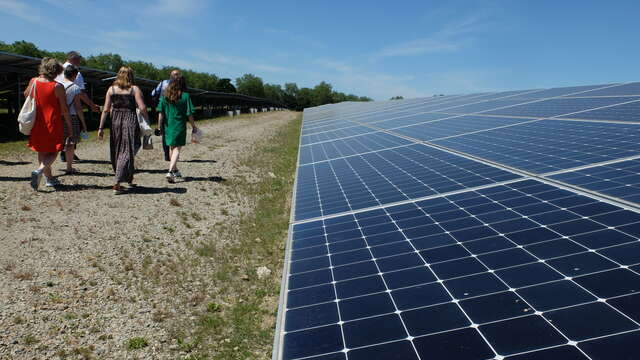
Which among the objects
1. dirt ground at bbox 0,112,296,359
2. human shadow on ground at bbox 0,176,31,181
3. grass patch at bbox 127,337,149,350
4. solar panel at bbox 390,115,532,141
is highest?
solar panel at bbox 390,115,532,141

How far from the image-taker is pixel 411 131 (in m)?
12.1

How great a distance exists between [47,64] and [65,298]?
17.8 feet

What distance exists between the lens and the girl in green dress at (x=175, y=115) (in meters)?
9.61

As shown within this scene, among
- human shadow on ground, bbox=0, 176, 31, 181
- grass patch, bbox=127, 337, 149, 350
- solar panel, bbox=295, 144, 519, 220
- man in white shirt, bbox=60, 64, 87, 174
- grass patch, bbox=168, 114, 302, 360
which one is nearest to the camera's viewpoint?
grass patch, bbox=127, 337, 149, 350

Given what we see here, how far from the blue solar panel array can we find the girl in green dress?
405cm

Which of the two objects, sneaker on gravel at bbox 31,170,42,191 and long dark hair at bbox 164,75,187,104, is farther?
long dark hair at bbox 164,75,187,104

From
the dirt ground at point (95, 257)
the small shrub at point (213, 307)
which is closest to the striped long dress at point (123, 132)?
the dirt ground at point (95, 257)

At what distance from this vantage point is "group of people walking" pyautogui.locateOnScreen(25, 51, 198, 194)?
792 cm

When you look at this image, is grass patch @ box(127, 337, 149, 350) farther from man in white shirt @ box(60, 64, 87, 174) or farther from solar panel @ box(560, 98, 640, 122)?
solar panel @ box(560, 98, 640, 122)

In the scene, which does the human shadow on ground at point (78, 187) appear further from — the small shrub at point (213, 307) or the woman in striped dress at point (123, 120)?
the small shrub at point (213, 307)

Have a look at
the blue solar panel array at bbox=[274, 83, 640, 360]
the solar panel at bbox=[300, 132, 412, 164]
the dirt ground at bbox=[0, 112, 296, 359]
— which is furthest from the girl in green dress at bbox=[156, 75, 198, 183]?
the blue solar panel array at bbox=[274, 83, 640, 360]

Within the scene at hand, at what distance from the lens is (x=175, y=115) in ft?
31.8

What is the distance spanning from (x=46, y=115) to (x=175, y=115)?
2.56m

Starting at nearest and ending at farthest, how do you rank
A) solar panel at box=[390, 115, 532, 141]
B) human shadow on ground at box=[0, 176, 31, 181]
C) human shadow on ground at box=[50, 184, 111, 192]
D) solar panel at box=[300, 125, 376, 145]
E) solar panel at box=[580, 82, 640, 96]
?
human shadow on ground at box=[50, 184, 111, 192] → human shadow on ground at box=[0, 176, 31, 181] → solar panel at box=[390, 115, 532, 141] → solar panel at box=[580, 82, 640, 96] → solar panel at box=[300, 125, 376, 145]
